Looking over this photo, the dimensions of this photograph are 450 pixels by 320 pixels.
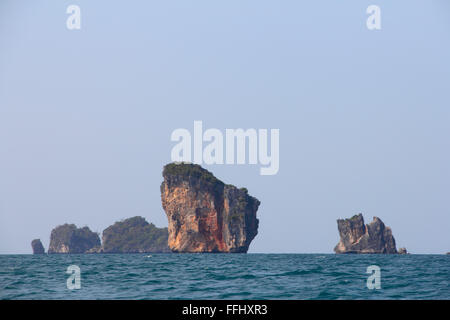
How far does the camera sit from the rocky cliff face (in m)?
166

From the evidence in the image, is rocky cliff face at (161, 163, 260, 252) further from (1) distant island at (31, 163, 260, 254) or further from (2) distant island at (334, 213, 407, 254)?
(2) distant island at (334, 213, 407, 254)

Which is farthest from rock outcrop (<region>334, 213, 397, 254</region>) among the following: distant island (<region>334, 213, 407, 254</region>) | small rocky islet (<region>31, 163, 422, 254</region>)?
small rocky islet (<region>31, 163, 422, 254</region>)

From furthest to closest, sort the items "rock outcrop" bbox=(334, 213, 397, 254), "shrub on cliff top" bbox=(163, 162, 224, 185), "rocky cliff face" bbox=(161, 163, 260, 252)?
"rock outcrop" bbox=(334, 213, 397, 254), "shrub on cliff top" bbox=(163, 162, 224, 185), "rocky cliff face" bbox=(161, 163, 260, 252)

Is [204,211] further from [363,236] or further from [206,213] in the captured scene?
[363,236]

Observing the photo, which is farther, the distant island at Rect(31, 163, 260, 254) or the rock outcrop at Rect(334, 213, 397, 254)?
the rock outcrop at Rect(334, 213, 397, 254)

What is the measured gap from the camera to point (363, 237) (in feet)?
620

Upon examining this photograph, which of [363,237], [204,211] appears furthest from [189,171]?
[363,237]

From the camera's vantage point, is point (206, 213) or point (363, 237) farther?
point (363, 237)

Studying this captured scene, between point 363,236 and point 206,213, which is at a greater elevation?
point 206,213

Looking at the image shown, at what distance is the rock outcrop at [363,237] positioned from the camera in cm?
18838

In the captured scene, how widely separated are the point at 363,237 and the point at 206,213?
54.9 m

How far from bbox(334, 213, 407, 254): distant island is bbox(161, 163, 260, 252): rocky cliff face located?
1401 inches

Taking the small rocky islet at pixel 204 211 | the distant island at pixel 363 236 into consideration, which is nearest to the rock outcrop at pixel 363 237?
the distant island at pixel 363 236
